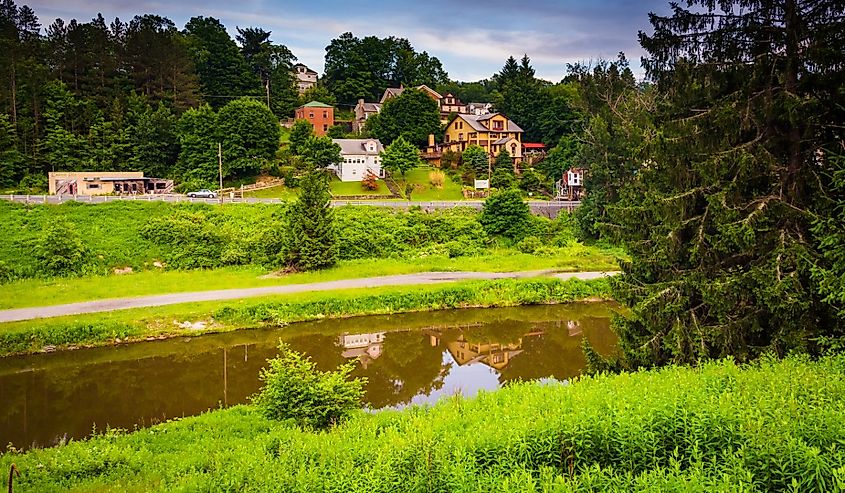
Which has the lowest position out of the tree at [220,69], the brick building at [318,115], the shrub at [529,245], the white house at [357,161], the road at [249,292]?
the road at [249,292]

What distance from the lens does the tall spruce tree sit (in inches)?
358

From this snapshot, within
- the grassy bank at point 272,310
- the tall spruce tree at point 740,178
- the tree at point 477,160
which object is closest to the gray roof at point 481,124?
the tree at point 477,160

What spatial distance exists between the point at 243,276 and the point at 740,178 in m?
22.2

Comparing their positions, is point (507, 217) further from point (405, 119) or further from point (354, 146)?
point (405, 119)

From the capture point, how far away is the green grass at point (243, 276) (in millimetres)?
23062

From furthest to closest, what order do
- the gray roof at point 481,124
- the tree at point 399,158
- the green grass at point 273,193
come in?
the gray roof at point 481,124, the tree at point 399,158, the green grass at point 273,193

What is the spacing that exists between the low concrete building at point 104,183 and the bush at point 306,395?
3816 centimetres

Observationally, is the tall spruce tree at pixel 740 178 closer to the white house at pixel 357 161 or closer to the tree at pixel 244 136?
the tree at pixel 244 136

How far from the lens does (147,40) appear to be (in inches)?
2319

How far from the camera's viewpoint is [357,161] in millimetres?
53125

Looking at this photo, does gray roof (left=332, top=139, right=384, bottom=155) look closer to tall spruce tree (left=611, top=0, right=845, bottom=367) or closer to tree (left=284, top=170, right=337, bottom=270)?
tree (left=284, top=170, right=337, bottom=270)

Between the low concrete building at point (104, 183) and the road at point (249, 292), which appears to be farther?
the low concrete building at point (104, 183)

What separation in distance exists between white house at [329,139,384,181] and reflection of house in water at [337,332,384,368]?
109 feet

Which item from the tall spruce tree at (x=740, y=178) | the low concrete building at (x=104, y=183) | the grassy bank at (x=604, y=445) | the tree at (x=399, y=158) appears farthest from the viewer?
the tree at (x=399, y=158)
